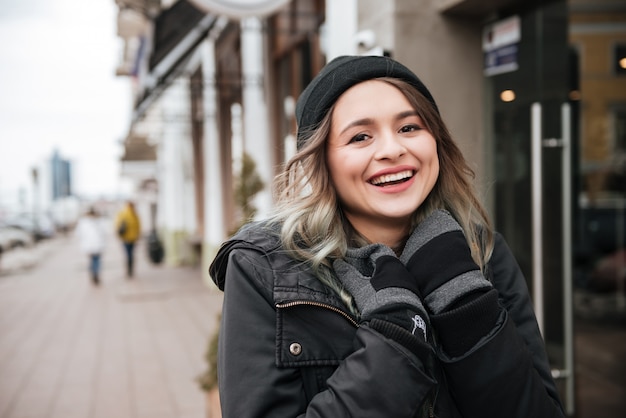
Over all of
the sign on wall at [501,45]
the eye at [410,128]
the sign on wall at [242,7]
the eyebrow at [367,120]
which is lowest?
the eye at [410,128]

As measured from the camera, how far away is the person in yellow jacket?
1478cm

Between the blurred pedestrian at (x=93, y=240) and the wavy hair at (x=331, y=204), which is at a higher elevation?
the wavy hair at (x=331, y=204)

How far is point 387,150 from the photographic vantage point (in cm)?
161

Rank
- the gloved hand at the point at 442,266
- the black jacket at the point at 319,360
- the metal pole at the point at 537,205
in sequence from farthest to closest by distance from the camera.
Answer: the metal pole at the point at 537,205 < the gloved hand at the point at 442,266 < the black jacket at the point at 319,360

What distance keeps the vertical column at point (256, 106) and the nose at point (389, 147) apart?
21.2 ft

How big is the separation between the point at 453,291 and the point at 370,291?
0.20 metres

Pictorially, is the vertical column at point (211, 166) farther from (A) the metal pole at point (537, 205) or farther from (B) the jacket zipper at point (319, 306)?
(B) the jacket zipper at point (319, 306)

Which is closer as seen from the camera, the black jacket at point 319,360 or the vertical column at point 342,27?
the black jacket at point 319,360

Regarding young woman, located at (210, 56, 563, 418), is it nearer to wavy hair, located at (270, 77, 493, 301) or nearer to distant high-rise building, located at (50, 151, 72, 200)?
wavy hair, located at (270, 77, 493, 301)

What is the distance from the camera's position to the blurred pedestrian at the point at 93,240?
14.1m

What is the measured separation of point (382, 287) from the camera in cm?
147

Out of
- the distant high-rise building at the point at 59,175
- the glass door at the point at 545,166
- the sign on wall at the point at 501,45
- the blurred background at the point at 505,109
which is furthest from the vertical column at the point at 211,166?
Answer: the distant high-rise building at the point at 59,175

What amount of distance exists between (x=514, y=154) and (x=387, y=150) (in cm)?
257

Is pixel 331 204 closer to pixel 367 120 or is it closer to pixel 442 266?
pixel 367 120
